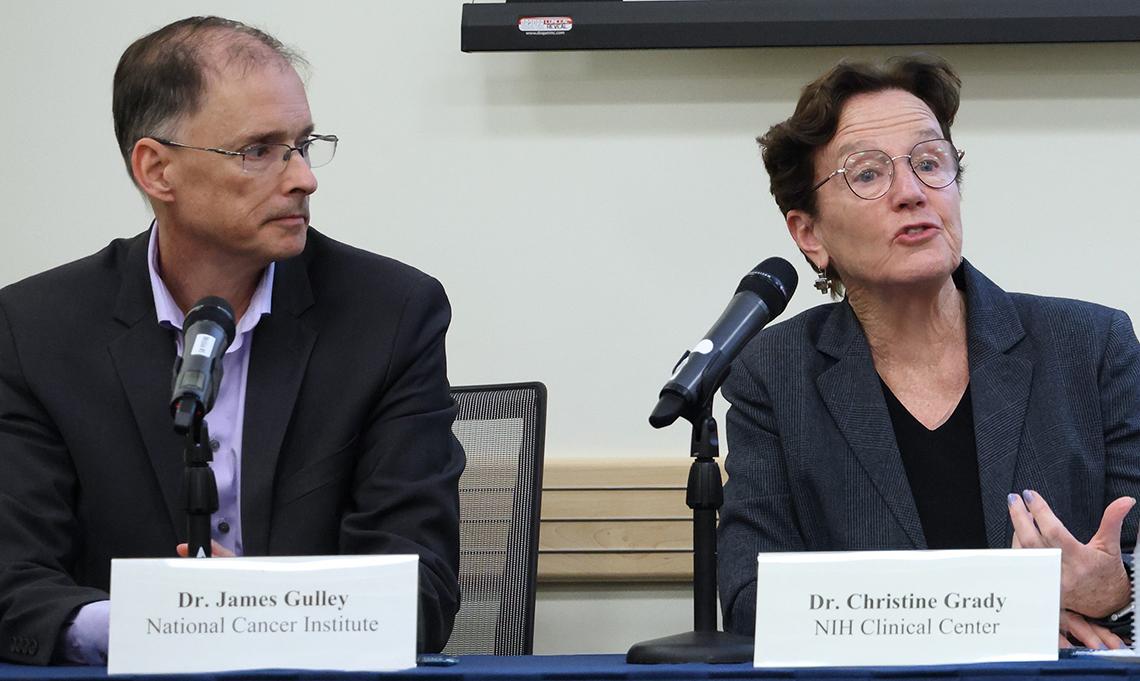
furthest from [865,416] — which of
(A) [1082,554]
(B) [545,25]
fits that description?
(B) [545,25]

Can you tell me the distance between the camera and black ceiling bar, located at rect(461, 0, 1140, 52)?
271cm

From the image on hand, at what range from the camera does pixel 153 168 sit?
2096 millimetres

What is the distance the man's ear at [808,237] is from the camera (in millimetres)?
2240

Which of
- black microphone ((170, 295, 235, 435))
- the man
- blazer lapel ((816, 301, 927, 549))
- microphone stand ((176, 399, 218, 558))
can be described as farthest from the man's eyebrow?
blazer lapel ((816, 301, 927, 549))

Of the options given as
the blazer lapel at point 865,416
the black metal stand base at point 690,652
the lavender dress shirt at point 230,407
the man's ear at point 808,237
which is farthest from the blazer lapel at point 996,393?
the lavender dress shirt at point 230,407

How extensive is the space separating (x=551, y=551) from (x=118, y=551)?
3.69 feet

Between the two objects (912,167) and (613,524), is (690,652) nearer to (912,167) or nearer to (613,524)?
(912,167)

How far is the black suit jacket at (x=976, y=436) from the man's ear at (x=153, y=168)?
3.05ft

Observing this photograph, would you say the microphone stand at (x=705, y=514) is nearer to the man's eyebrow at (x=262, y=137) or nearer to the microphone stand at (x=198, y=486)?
the microphone stand at (x=198, y=486)

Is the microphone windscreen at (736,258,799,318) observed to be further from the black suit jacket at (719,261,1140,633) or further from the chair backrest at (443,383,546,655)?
the chair backrest at (443,383,546,655)

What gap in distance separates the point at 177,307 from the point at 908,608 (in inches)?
50.8

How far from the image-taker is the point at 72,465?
2.00 meters

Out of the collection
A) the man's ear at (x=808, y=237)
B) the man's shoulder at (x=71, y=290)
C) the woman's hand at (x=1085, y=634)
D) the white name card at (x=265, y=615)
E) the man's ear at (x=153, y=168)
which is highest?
the man's ear at (x=153, y=168)

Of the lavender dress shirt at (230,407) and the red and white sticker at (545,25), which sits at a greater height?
the red and white sticker at (545,25)
